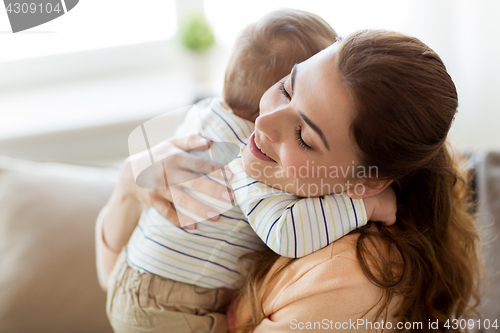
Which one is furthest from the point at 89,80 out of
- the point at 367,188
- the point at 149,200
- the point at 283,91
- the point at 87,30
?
the point at 367,188

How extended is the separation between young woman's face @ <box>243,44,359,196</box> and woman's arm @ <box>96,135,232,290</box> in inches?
4.2

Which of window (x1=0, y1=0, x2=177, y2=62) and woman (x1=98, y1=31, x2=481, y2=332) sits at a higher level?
window (x1=0, y1=0, x2=177, y2=62)

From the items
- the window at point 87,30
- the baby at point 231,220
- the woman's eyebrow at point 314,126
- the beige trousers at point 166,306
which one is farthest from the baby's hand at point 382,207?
the window at point 87,30

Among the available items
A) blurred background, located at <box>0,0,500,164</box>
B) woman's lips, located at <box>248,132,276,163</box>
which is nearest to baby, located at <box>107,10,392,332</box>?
woman's lips, located at <box>248,132,276,163</box>

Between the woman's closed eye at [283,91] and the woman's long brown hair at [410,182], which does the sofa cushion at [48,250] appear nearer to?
the woman's long brown hair at [410,182]

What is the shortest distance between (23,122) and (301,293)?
0.51 meters

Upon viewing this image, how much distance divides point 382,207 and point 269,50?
0.33m

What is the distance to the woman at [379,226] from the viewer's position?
1.66 ft

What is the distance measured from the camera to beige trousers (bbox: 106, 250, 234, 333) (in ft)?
2.27

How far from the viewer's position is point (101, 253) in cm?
86

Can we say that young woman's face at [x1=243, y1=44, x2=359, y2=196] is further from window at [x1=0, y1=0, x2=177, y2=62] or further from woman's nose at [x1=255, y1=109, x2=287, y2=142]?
window at [x1=0, y1=0, x2=177, y2=62]

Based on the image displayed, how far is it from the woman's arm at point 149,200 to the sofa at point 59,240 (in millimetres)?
35

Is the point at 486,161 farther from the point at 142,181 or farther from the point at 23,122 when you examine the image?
the point at 23,122

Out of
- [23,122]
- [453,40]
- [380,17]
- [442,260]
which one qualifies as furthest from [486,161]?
[23,122]
